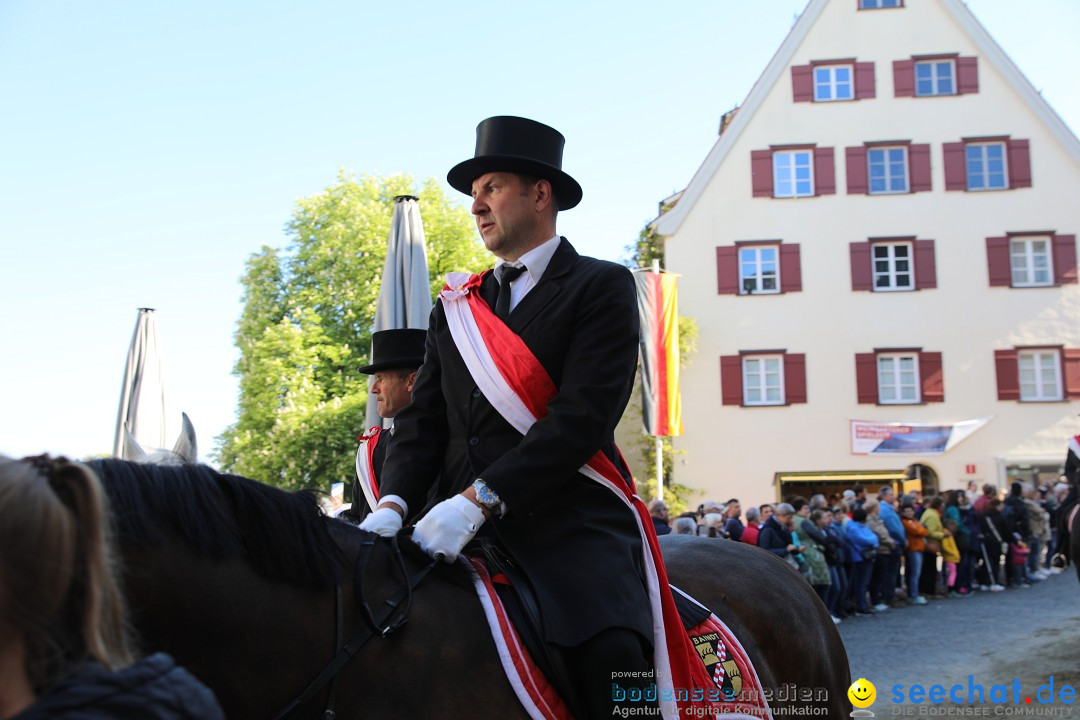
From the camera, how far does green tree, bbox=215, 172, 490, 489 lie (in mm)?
26438

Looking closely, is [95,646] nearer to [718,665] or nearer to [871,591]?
[718,665]

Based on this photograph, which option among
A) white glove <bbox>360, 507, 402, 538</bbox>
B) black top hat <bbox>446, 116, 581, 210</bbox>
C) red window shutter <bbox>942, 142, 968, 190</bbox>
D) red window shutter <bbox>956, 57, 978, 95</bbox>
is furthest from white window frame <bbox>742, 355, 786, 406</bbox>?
white glove <bbox>360, 507, 402, 538</bbox>

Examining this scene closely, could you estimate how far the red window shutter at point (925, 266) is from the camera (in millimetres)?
27625

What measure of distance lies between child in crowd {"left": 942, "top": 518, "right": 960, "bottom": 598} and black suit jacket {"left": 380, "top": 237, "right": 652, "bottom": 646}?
16.2 metres

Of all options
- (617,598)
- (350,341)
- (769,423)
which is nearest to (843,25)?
(769,423)

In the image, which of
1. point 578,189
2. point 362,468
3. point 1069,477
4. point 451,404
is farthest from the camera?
point 1069,477

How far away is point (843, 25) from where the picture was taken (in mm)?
28641

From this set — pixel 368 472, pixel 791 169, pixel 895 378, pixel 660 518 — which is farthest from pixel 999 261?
pixel 368 472

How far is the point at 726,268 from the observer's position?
27953mm

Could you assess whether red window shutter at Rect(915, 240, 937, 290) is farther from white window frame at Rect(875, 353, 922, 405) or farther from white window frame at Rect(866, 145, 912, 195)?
white window frame at Rect(875, 353, 922, 405)

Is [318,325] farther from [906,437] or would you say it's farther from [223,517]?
[223,517]

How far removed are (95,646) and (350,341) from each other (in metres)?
27.1

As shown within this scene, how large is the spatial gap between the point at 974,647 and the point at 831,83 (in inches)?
802

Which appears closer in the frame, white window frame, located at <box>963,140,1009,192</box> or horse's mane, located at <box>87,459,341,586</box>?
horse's mane, located at <box>87,459,341,586</box>
